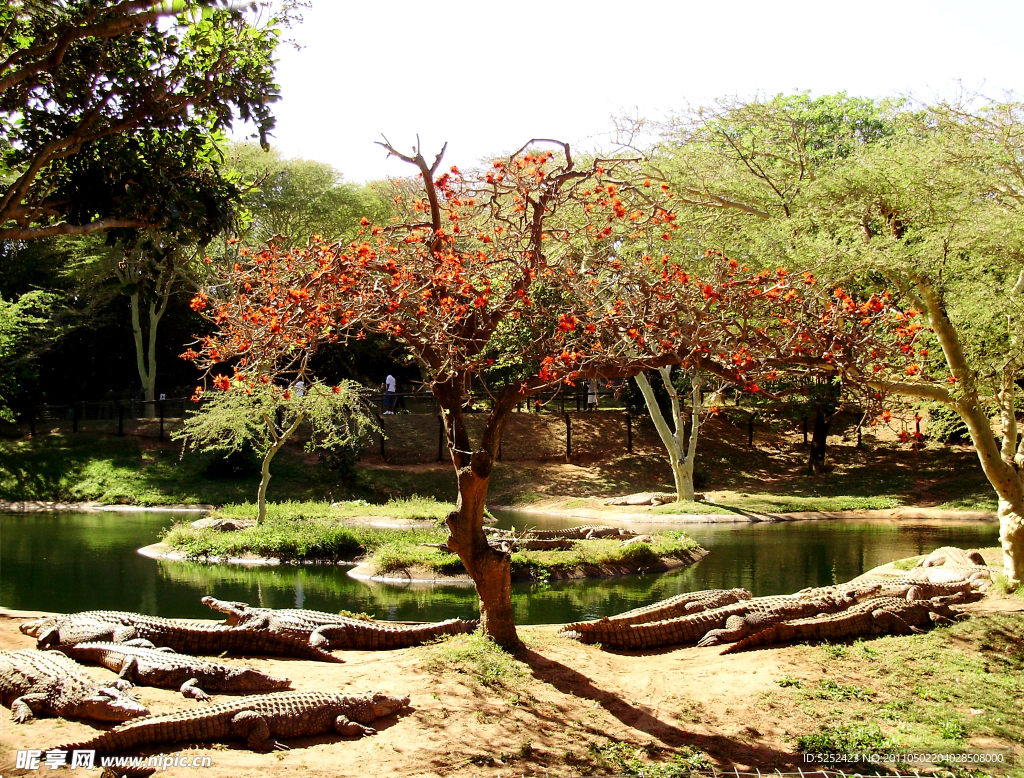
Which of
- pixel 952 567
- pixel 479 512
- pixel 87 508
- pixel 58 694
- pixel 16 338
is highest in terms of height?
pixel 16 338

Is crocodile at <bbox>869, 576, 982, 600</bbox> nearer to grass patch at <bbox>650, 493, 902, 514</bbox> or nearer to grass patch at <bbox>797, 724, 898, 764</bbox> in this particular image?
grass patch at <bbox>797, 724, 898, 764</bbox>

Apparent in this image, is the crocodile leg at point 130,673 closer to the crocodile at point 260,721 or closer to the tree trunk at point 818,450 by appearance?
the crocodile at point 260,721

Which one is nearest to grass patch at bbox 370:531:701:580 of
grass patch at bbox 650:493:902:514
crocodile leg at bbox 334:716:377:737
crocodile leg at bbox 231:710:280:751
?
grass patch at bbox 650:493:902:514

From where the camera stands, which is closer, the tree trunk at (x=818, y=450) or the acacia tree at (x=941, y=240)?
the acacia tree at (x=941, y=240)

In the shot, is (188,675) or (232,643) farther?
(232,643)

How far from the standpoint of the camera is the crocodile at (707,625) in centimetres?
855

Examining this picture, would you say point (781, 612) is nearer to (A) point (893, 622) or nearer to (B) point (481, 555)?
(A) point (893, 622)

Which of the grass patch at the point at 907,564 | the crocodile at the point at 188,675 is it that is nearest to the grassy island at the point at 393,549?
the grass patch at the point at 907,564

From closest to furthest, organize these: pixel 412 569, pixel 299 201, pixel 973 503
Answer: pixel 412 569 < pixel 973 503 < pixel 299 201

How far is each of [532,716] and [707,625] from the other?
344 cm

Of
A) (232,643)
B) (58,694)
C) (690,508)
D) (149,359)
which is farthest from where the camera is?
(149,359)

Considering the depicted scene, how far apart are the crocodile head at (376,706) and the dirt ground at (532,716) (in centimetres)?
9

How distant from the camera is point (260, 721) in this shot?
5.52 m

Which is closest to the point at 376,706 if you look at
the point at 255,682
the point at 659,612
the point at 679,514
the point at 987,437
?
the point at 255,682
